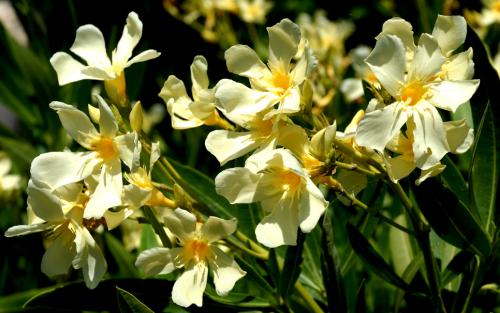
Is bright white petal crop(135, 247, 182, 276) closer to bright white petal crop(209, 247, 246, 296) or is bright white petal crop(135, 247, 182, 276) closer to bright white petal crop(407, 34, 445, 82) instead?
bright white petal crop(209, 247, 246, 296)

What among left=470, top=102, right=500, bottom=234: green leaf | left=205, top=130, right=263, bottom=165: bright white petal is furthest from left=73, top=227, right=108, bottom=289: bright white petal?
left=470, top=102, right=500, bottom=234: green leaf

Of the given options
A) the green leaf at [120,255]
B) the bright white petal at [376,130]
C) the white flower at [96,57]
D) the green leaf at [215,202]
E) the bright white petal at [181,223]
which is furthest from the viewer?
the green leaf at [120,255]

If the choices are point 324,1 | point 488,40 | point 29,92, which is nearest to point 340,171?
point 488,40

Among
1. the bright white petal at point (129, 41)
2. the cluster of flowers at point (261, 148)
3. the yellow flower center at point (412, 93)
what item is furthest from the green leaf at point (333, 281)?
the bright white petal at point (129, 41)

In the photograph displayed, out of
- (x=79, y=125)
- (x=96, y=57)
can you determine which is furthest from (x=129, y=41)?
(x=79, y=125)

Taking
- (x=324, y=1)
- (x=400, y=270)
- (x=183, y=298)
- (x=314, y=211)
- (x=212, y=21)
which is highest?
(x=314, y=211)

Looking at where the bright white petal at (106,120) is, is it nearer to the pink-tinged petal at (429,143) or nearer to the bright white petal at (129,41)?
the bright white petal at (129,41)

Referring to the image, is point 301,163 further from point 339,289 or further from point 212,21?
point 212,21
